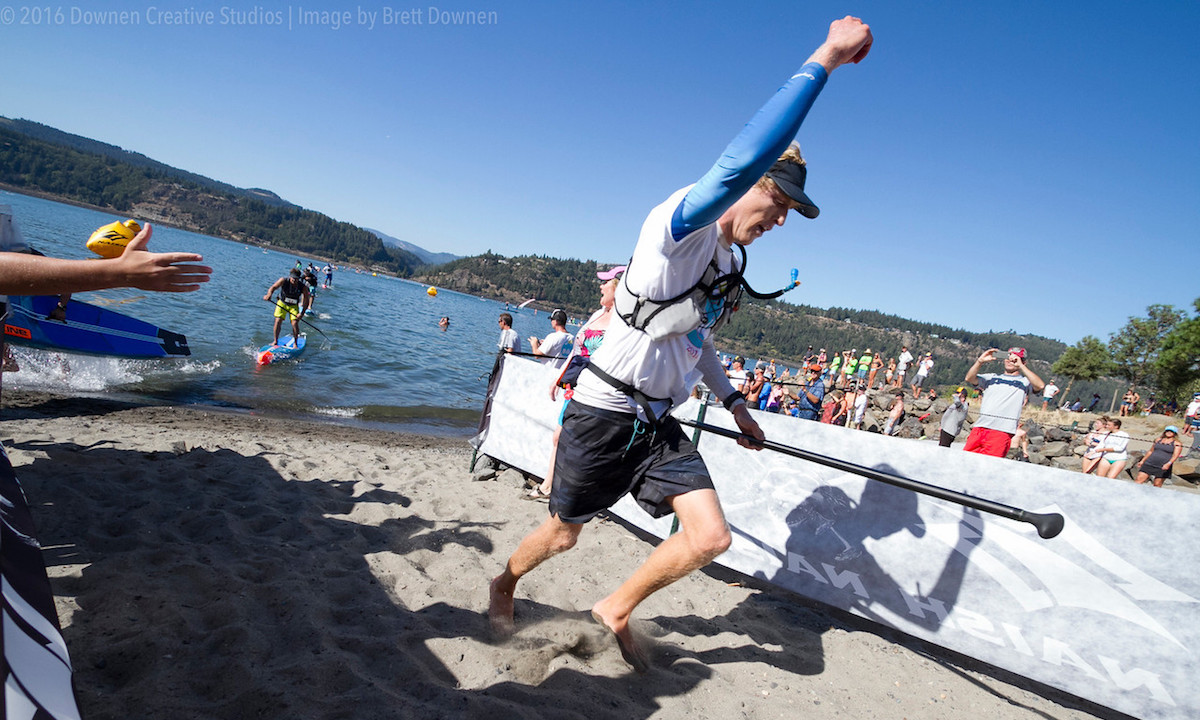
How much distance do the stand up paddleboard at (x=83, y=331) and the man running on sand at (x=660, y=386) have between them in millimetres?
9439

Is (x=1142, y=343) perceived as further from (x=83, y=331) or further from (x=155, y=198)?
(x=155, y=198)

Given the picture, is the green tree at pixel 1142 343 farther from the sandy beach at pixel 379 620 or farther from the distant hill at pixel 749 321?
the distant hill at pixel 749 321

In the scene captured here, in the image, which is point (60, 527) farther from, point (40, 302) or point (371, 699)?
point (40, 302)

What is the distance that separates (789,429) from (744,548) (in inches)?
39.2

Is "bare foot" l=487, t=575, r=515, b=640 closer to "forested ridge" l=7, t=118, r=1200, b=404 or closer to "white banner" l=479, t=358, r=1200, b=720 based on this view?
"white banner" l=479, t=358, r=1200, b=720

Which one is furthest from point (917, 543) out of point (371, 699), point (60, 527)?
point (60, 527)

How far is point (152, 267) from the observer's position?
1.50 meters

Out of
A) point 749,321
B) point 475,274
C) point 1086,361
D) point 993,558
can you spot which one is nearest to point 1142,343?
point 1086,361

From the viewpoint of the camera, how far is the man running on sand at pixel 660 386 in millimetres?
1960

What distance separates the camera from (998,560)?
11.0ft

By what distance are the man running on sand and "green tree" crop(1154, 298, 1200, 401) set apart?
1857 inches

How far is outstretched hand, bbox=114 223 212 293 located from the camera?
148 centimetres

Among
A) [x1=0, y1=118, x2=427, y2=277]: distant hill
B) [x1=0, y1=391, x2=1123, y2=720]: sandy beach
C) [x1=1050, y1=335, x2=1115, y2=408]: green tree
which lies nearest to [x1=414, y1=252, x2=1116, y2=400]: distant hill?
[x1=0, y1=118, x2=427, y2=277]: distant hill

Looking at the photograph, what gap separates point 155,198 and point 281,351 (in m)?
171
